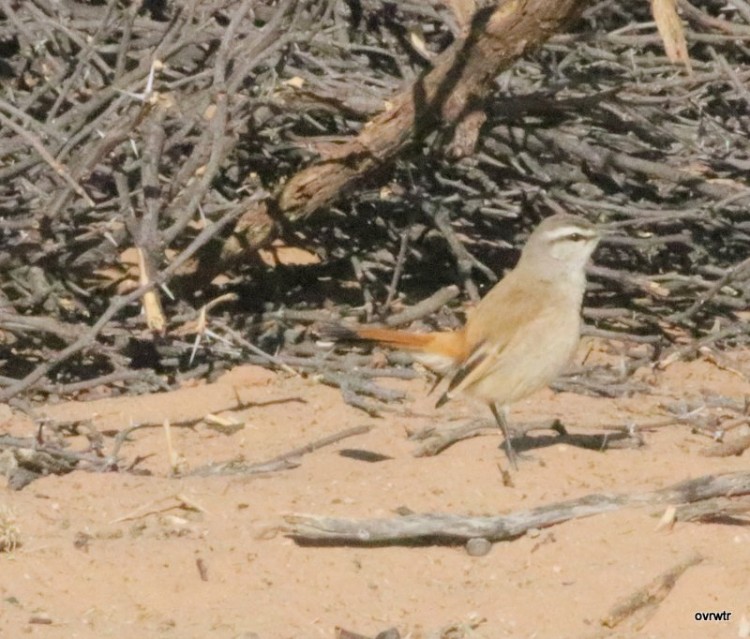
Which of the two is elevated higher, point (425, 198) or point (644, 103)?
point (644, 103)

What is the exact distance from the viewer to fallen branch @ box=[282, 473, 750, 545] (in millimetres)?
5309

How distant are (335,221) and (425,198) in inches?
23.6

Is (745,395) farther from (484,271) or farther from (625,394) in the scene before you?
(484,271)

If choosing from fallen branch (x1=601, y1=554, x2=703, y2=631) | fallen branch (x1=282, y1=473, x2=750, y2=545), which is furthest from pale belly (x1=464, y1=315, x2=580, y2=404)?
fallen branch (x1=601, y1=554, x2=703, y2=631)

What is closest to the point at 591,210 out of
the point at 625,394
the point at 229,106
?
the point at 625,394

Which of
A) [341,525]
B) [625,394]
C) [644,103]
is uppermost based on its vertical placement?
[644,103]

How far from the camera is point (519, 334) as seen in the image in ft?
22.5

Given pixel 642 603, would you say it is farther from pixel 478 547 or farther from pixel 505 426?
pixel 505 426

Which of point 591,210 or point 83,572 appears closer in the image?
point 83,572

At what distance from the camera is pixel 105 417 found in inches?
277

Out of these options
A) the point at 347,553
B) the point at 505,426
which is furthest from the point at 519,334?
the point at 347,553

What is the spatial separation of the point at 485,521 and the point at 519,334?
1.57 metres

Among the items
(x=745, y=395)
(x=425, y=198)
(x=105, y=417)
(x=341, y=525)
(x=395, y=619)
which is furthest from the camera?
(x=425, y=198)

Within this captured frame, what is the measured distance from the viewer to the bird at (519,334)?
22.3ft
